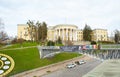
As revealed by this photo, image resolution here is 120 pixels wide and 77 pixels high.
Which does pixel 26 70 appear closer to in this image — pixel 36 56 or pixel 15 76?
pixel 15 76

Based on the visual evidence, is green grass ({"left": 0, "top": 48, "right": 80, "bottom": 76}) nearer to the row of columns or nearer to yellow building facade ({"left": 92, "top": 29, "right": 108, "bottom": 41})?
the row of columns

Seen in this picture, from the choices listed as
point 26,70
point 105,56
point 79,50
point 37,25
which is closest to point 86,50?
point 79,50

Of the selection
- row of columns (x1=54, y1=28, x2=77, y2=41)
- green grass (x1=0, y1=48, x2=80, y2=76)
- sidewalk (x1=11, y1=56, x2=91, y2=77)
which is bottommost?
sidewalk (x1=11, y1=56, x2=91, y2=77)

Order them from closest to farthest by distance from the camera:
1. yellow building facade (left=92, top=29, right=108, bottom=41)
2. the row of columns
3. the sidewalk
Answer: the sidewalk → the row of columns → yellow building facade (left=92, top=29, right=108, bottom=41)

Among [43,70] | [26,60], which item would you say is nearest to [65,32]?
[26,60]

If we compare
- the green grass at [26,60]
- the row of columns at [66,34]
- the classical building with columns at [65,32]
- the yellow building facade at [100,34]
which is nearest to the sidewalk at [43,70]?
the green grass at [26,60]

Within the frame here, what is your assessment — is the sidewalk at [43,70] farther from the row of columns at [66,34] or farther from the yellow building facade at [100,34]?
the yellow building facade at [100,34]

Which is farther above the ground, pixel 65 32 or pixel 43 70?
pixel 65 32

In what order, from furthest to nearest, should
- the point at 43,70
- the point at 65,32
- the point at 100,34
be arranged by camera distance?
1. the point at 100,34
2. the point at 65,32
3. the point at 43,70

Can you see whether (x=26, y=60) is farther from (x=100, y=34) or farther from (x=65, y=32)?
(x=100, y=34)

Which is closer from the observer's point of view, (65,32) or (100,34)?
(65,32)

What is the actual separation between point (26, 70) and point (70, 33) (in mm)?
101198

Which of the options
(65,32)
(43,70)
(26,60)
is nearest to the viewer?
(43,70)

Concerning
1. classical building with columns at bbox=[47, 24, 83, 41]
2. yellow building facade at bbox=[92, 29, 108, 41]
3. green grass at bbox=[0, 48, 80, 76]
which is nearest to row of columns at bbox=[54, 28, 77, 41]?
classical building with columns at bbox=[47, 24, 83, 41]
